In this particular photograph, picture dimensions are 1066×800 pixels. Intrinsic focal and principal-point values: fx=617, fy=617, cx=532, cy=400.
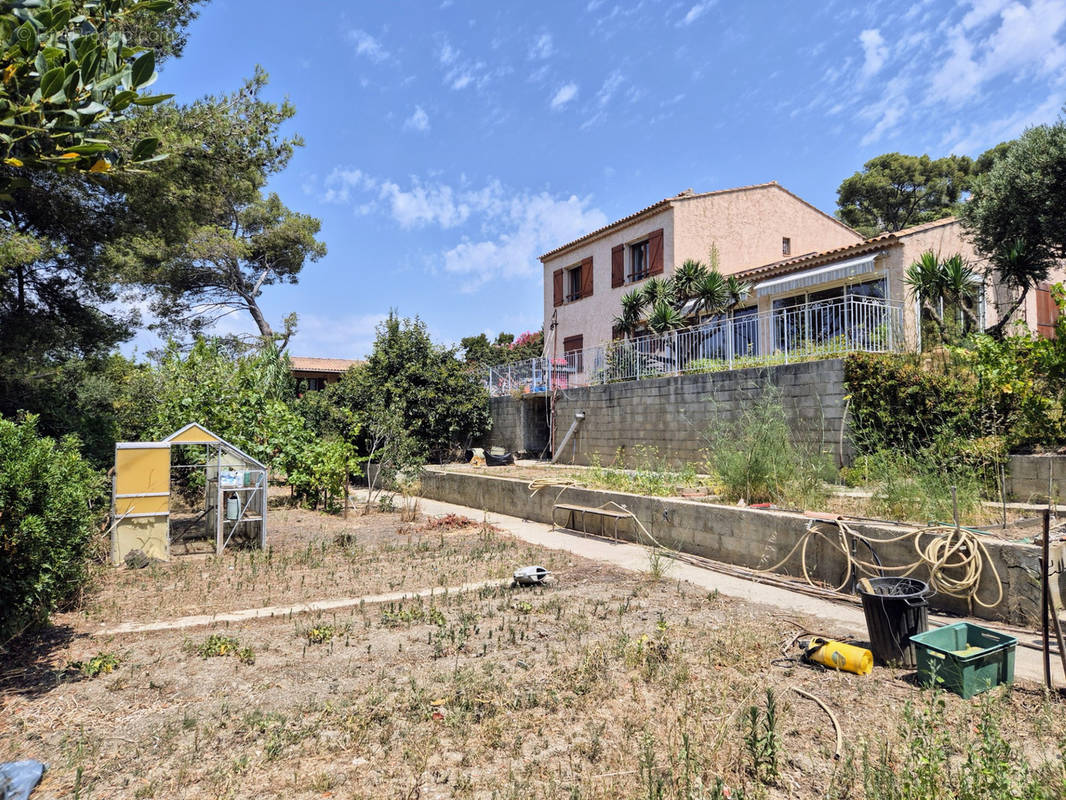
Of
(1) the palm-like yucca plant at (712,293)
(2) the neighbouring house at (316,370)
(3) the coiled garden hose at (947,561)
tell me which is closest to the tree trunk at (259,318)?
(2) the neighbouring house at (316,370)

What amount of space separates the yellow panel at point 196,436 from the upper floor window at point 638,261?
17911mm

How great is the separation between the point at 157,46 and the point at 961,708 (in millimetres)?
14009

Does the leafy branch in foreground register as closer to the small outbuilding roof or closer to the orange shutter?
the small outbuilding roof

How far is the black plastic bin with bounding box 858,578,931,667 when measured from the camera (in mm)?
4395

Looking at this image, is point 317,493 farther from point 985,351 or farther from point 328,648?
point 985,351

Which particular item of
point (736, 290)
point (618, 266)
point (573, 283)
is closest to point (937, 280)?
point (736, 290)

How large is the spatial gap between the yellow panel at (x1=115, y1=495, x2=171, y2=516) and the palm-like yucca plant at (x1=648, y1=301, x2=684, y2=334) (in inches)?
498

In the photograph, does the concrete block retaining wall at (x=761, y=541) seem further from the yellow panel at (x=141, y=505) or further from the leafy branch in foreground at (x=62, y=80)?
the leafy branch in foreground at (x=62, y=80)

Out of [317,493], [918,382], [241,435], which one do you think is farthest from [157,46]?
[918,382]

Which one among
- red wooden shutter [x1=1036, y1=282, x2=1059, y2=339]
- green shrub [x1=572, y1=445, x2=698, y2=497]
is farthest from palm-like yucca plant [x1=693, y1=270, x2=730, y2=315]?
red wooden shutter [x1=1036, y1=282, x2=1059, y2=339]

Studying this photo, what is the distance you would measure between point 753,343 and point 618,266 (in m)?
12.6

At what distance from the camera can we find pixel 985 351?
8648 mm

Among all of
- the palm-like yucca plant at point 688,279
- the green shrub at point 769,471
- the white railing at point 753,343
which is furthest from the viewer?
the palm-like yucca plant at point 688,279

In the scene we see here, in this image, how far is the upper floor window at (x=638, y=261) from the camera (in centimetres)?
2400
